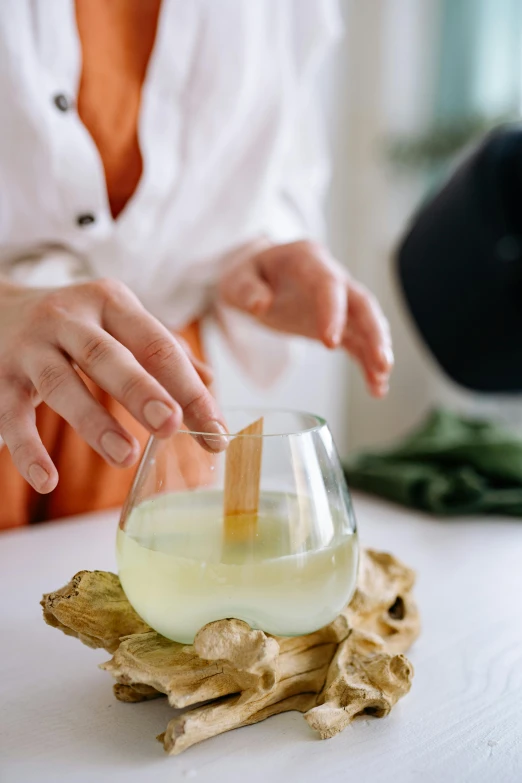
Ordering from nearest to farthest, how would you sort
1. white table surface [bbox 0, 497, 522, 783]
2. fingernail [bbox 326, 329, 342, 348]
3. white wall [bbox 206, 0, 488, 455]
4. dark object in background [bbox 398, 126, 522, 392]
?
white table surface [bbox 0, 497, 522, 783] < fingernail [bbox 326, 329, 342, 348] < dark object in background [bbox 398, 126, 522, 392] < white wall [bbox 206, 0, 488, 455]

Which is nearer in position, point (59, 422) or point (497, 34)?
point (59, 422)

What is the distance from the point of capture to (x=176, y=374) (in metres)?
0.35

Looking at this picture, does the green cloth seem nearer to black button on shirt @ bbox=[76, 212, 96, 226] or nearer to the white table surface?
the white table surface

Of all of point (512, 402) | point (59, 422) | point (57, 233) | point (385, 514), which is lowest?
point (512, 402)

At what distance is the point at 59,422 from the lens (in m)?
0.65

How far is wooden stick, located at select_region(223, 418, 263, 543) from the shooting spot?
337 mm

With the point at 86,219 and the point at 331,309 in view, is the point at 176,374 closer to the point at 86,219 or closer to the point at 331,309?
the point at 331,309

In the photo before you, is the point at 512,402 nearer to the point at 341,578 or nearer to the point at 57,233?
the point at 57,233

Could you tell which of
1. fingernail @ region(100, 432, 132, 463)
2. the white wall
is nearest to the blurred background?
the white wall

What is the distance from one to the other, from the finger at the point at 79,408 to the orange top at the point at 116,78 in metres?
0.39

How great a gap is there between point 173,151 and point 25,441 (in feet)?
1.41

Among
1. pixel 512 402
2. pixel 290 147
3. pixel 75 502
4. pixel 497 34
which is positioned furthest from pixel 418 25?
pixel 75 502

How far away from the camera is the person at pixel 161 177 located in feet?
2.01

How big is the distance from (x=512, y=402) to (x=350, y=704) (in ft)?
4.85
